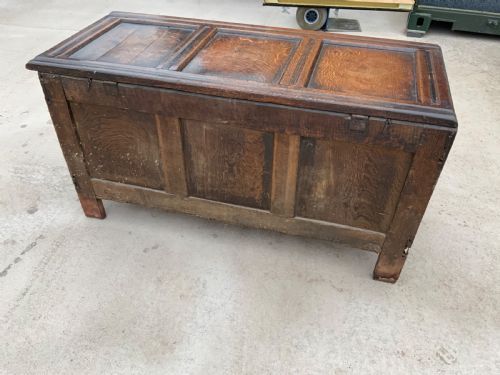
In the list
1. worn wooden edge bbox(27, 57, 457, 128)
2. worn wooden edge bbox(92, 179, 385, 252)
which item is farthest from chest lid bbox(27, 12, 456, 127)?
worn wooden edge bbox(92, 179, 385, 252)

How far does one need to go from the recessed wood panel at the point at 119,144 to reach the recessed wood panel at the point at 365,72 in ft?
2.27

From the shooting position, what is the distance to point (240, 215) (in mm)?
1854

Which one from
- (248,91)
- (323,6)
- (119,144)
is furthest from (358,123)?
(323,6)

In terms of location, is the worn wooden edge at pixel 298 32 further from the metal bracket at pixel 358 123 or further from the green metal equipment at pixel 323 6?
the green metal equipment at pixel 323 6

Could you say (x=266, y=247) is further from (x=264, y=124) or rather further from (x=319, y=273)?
(x=264, y=124)

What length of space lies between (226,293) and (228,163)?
1.76 ft

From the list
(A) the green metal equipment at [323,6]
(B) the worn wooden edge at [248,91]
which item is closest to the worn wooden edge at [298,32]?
(B) the worn wooden edge at [248,91]

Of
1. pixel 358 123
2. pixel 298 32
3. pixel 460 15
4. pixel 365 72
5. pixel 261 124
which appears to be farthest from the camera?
pixel 460 15

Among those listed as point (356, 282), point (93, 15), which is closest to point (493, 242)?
point (356, 282)

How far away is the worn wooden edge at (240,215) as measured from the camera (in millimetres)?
1753

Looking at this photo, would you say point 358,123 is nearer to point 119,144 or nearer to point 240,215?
point 240,215

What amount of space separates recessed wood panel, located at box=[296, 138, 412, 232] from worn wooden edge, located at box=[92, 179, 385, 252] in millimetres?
37

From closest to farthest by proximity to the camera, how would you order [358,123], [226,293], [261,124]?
A: [358,123] → [261,124] → [226,293]

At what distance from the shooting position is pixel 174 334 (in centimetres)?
164
